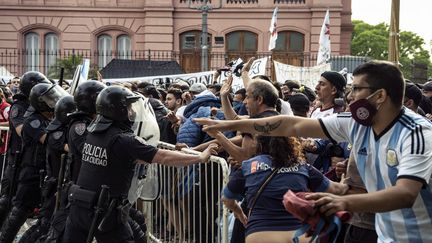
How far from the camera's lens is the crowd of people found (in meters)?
3.86

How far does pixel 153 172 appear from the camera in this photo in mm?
7332

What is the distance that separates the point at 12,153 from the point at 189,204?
221cm

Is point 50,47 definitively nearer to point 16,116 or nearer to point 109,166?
point 16,116

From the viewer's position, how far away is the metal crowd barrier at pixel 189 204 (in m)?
6.94

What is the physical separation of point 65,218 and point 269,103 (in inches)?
81.7

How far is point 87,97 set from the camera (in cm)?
679

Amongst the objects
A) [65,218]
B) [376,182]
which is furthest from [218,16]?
[376,182]

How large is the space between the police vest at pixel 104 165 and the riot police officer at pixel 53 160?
3.48 ft

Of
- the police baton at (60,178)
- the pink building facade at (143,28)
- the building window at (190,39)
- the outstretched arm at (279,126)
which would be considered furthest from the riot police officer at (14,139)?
the building window at (190,39)

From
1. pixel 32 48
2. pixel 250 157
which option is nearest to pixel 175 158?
pixel 250 157

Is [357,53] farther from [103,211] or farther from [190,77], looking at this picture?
[103,211]

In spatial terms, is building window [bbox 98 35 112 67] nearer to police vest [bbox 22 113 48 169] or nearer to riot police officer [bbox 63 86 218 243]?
police vest [bbox 22 113 48 169]

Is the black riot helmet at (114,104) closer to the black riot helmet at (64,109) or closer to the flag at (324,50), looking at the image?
the black riot helmet at (64,109)

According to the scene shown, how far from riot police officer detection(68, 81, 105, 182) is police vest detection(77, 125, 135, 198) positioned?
0.37 metres
